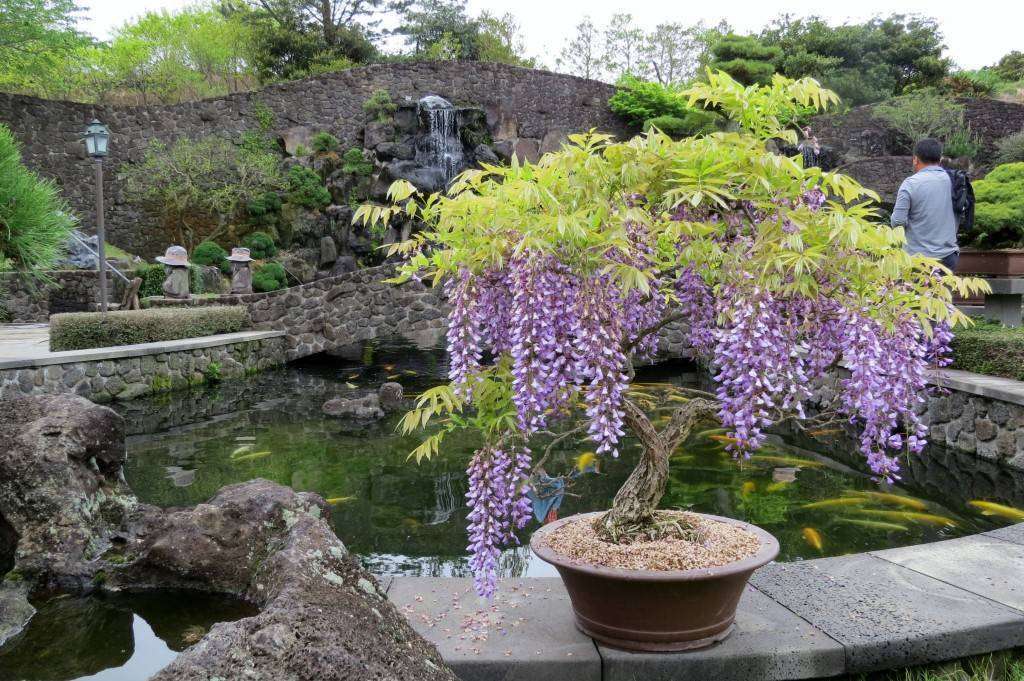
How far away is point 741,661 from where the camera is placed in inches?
101

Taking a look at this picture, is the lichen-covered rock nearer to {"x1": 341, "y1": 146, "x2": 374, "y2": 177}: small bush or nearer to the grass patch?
the grass patch

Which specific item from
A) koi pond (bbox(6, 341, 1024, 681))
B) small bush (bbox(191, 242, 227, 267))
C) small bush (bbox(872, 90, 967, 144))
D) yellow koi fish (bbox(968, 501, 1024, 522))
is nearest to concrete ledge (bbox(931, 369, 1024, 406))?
koi pond (bbox(6, 341, 1024, 681))

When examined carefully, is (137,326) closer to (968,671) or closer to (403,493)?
(403,493)

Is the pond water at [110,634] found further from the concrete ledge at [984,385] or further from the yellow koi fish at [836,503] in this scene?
the concrete ledge at [984,385]

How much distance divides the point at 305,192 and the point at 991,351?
17058 millimetres

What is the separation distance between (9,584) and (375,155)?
1885cm

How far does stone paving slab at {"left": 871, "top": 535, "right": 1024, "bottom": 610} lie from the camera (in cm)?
306

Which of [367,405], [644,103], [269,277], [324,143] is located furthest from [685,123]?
[367,405]

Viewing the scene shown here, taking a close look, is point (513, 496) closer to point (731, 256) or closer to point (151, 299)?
point (731, 256)

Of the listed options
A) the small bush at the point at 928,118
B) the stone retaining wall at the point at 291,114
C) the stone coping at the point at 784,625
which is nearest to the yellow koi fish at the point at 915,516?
the stone coping at the point at 784,625

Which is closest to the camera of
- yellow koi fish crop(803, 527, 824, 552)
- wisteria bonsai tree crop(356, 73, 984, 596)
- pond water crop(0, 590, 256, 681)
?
wisteria bonsai tree crop(356, 73, 984, 596)

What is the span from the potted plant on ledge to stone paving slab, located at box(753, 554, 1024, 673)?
413 millimetres

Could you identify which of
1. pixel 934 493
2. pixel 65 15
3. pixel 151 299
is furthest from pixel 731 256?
pixel 65 15

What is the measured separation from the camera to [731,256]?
7.97 feet
